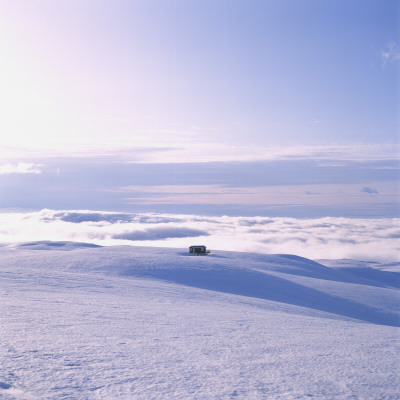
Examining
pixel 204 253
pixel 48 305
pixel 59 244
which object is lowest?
pixel 59 244

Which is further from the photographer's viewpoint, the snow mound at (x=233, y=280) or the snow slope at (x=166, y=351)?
the snow mound at (x=233, y=280)

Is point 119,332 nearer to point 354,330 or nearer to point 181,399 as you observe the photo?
point 181,399

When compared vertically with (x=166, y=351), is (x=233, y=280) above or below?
below

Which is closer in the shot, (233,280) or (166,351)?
(166,351)

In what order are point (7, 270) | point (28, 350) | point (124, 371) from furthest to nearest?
point (7, 270) → point (28, 350) → point (124, 371)

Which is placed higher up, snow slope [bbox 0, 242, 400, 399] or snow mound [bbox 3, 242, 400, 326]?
snow slope [bbox 0, 242, 400, 399]

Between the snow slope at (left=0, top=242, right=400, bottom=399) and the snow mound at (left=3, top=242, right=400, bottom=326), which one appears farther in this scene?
the snow mound at (left=3, top=242, right=400, bottom=326)

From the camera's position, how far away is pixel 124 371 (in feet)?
15.5

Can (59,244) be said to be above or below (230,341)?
below

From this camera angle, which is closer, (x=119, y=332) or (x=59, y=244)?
(x=119, y=332)

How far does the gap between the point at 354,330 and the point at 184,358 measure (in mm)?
4663

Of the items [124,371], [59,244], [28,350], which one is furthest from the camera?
[59,244]

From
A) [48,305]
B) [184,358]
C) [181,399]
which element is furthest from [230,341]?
[48,305]

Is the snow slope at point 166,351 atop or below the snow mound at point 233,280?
atop
